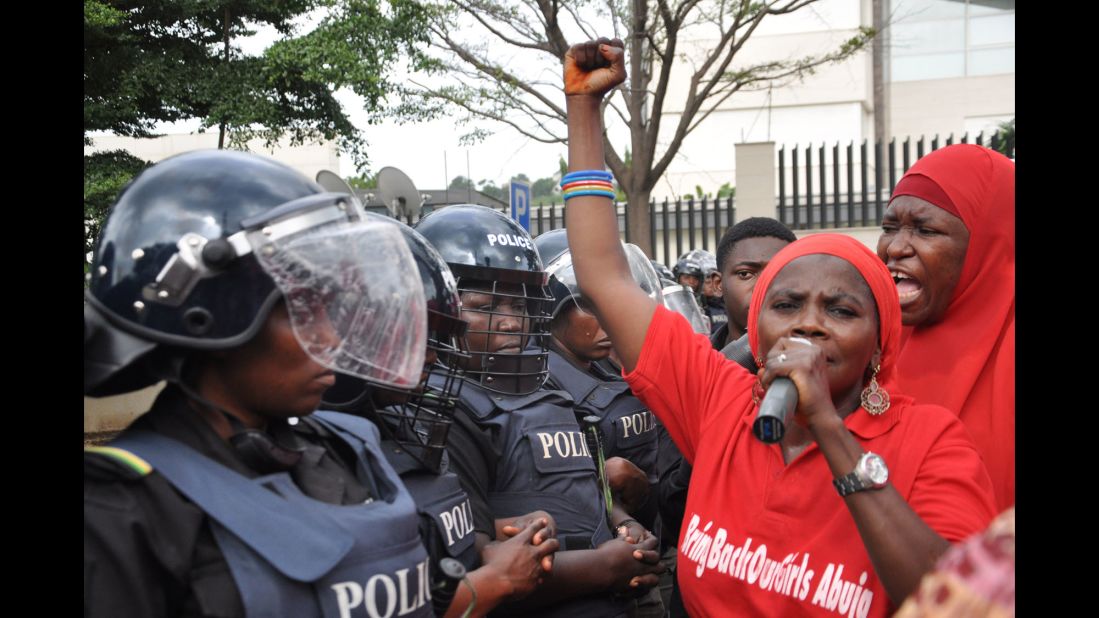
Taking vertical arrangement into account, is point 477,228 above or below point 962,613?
above

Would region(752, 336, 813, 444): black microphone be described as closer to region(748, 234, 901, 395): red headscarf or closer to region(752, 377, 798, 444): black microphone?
region(752, 377, 798, 444): black microphone

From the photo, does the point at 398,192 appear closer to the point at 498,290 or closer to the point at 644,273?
the point at 644,273

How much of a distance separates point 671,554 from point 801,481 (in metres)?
2.41

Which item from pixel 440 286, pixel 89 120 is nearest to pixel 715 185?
pixel 89 120

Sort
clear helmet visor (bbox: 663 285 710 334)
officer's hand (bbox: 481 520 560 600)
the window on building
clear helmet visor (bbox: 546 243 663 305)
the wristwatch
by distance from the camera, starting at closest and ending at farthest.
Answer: the wristwatch < officer's hand (bbox: 481 520 560 600) < clear helmet visor (bbox: 546 243 663 305) < clear helmet visor (bbox: 663 285 710 334) < the window on building

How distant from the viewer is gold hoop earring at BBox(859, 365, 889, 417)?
2451 millimetres

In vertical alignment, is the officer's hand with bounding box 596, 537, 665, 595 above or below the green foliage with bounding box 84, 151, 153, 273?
below

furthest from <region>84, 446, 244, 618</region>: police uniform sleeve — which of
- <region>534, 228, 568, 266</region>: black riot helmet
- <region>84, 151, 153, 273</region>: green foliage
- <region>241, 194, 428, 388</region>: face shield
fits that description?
<region>84, 151, 153, 273</region>: green foliage

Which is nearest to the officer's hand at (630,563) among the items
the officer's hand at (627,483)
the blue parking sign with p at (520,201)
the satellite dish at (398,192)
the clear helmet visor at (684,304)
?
the officer's hand at (627,483)

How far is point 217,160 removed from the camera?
6.73 feet

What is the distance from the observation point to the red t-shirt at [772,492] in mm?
2258

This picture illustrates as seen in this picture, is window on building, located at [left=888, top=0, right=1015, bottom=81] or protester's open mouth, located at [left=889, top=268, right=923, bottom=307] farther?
window on building, located at [left=888, top=0, right=1015, bottom=81]

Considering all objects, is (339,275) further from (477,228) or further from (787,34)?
(787,34)

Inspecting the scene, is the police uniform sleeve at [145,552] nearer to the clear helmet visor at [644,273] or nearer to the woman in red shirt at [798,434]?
the woman in red shirt at [798,434]
